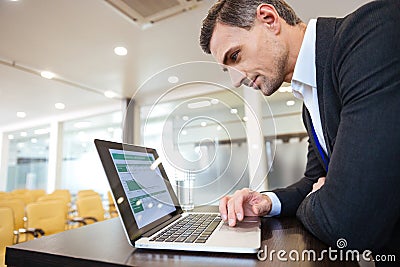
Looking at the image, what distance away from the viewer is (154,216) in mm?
561

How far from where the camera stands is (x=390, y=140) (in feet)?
1.17

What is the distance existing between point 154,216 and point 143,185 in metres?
0.07

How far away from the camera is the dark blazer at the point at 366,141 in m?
0.36

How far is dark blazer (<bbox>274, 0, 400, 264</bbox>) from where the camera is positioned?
359 millimetres

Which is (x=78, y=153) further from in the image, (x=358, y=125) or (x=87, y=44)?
(x=358, y=125)

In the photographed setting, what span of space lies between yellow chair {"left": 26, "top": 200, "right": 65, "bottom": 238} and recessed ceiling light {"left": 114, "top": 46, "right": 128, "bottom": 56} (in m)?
1.77

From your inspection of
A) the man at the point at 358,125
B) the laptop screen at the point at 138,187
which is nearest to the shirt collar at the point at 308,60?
the man at the point at 358,125

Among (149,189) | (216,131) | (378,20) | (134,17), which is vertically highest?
(134,17)

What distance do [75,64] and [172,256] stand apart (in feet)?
12.2

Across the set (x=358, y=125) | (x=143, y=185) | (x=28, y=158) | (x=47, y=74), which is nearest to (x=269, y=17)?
(x=358, y=125)

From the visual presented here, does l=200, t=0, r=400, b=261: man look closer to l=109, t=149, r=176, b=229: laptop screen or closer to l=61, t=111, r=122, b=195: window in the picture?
l=109, t=149, r=176, b=229: laptop screen

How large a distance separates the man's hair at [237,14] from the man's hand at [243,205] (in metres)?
0.40

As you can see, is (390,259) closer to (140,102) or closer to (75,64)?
(140,102)

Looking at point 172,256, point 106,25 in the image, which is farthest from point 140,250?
Result: point 106,25
